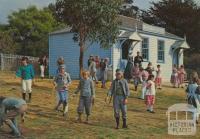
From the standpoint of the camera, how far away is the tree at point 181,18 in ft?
178

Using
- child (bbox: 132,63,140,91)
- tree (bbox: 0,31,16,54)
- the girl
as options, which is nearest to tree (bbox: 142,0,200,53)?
tree (bbox: 0,31,16,54)

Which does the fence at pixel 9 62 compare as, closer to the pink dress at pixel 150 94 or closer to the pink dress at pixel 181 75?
the pink dress at pixel 181 75

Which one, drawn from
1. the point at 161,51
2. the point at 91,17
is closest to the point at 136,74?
the point at 91,17

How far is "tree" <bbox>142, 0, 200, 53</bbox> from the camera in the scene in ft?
178

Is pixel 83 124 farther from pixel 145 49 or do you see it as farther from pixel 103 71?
pixel 145 49

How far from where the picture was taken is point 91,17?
26734 mm

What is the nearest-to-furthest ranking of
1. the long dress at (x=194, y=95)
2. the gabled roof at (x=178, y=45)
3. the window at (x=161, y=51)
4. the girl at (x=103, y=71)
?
1. the long dress at (x=194, y=95)
2. the girl at (x=103, y=71)
3. the window at (x=161, y=51)
4. the gabled roof at (x=178, y=45)

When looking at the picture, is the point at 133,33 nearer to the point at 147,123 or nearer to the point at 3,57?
the point at 3,57

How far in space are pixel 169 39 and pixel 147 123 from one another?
2311 centimetres

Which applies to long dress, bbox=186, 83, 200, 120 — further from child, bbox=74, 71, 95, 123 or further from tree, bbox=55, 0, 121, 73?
tree, bbox=55, 0, 121, 73

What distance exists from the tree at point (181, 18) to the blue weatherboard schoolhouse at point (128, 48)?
1234 centimetres

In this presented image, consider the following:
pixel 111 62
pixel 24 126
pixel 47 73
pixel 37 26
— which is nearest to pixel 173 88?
pixel 111 62

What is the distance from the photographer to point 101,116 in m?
19.1

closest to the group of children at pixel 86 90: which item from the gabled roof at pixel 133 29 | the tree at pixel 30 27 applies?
the gabled roof at pixel 133 29
